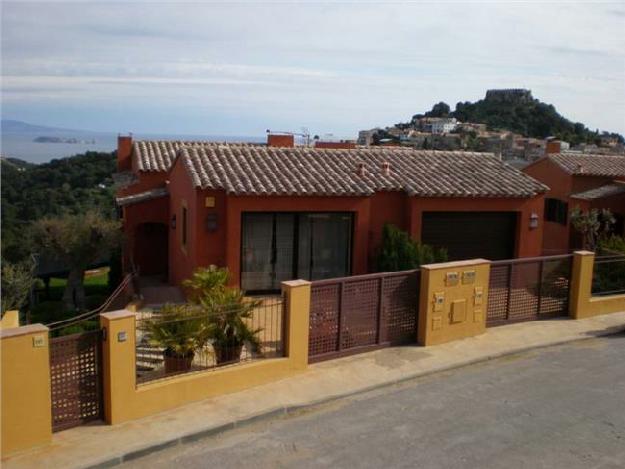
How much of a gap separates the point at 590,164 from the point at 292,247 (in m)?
17.7

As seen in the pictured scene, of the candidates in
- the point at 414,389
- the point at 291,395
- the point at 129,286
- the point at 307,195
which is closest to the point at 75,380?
the point at 291,395

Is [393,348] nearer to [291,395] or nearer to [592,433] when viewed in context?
[291,395]

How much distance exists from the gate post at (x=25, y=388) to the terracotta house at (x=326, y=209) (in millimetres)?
8236

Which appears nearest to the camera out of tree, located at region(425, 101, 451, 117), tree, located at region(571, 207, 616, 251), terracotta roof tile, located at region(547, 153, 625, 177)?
tree, located at region(571, 207, 616, 251)

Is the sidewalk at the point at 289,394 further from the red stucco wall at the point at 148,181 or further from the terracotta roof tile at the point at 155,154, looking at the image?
the red stucco wall at the point at 148,181

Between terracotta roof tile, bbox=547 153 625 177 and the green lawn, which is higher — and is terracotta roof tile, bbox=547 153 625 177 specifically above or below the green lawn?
above

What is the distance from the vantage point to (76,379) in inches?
315

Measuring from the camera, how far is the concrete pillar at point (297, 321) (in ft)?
32.4

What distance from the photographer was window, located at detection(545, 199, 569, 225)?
27969 mm

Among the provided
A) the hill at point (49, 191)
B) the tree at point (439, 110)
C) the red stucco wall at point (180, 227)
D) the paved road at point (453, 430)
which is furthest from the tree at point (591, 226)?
the tree at point (439, 110)

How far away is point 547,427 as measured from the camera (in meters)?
8.52

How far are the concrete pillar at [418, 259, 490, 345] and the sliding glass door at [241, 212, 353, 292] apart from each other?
5.09 m

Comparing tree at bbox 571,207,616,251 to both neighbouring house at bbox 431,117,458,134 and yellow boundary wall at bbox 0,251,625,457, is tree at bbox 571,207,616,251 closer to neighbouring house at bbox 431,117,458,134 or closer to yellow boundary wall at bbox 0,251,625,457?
yellow boundary wall at bbox 0,251,625,457

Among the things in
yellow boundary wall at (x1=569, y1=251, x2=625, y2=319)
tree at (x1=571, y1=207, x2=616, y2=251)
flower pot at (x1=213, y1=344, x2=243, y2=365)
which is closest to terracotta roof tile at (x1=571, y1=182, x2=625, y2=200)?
tree at (x1=571, y1=207, x2=616, y2=251)
